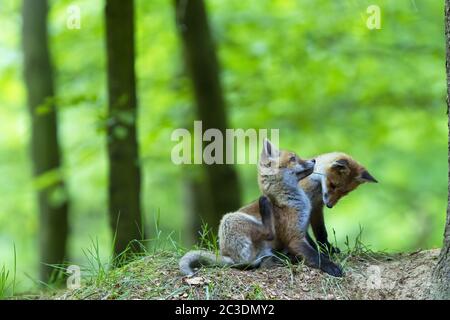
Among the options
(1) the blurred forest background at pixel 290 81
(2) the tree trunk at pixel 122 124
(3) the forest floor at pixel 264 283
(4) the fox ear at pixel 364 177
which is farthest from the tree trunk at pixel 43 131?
(4) the fox ear at pixel 364 177

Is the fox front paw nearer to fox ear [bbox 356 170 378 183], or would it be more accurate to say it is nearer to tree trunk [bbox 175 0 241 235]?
fox ear [bbox 356 170 378 183]

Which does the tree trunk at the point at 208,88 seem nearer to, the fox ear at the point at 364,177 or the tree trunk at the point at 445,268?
the fox ear at the point at 364,177

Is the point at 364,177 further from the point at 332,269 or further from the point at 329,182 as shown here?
the point at 332,269

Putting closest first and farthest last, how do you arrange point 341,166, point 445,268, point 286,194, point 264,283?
1. point 445,268
2. point 264,283
3. point 286,194
4. point 341,166

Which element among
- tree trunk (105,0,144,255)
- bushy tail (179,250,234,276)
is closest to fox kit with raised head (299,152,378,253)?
bushy tail (179,250,234,276)

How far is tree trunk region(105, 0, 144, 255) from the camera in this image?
300 inches

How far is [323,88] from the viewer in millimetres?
13766

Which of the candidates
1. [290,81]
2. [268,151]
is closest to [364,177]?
[268,151]

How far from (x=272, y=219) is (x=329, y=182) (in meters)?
0.75

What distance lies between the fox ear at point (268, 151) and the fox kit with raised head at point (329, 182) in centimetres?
48

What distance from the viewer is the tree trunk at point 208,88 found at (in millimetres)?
10195

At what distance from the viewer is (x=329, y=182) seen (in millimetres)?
6004

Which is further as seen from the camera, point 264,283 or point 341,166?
point 341,166

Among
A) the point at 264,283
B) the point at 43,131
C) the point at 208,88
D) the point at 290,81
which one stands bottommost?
the point at 264,283
